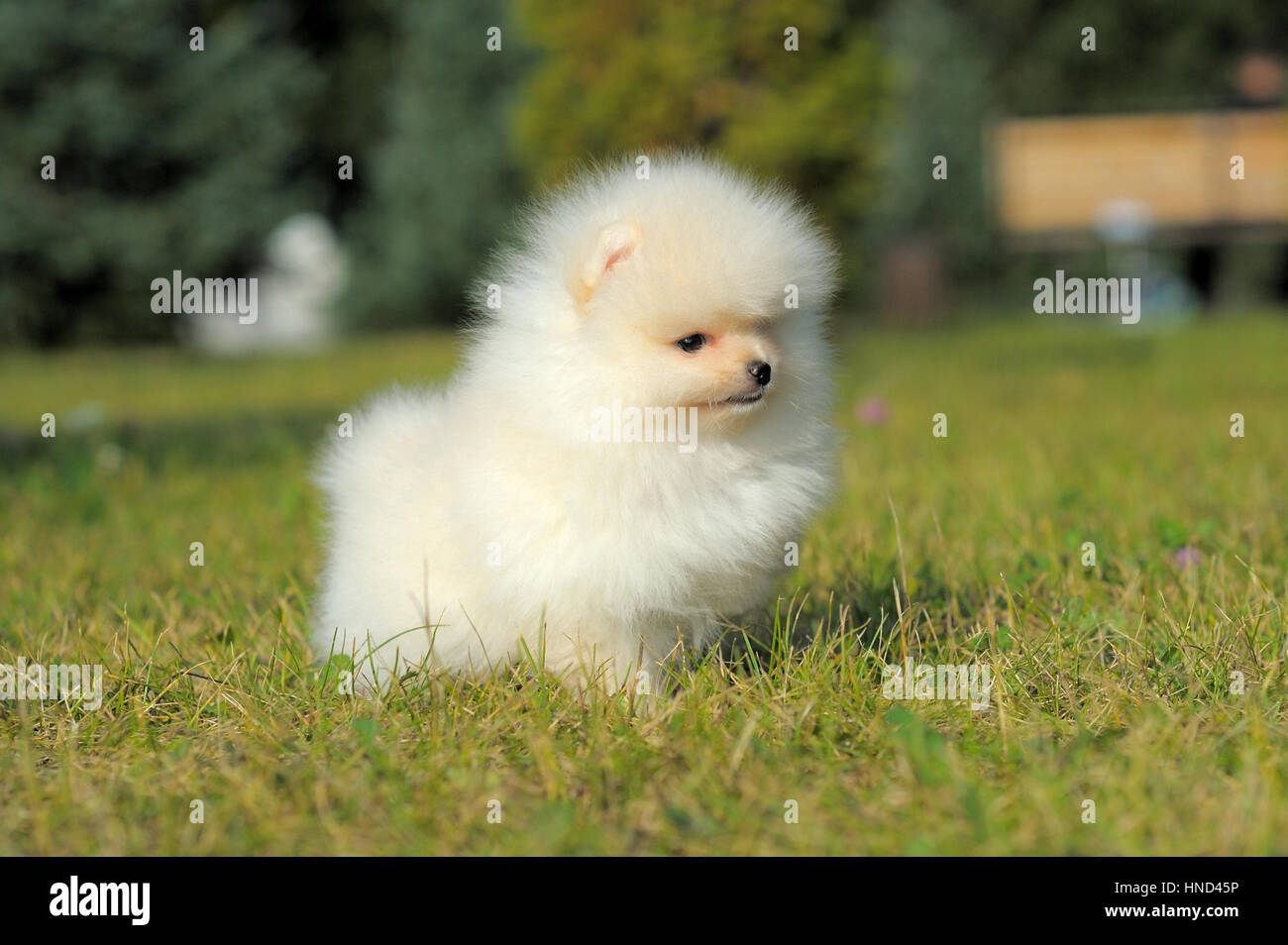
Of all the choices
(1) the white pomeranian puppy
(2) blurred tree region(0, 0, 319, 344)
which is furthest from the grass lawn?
(2) blurred tree region(0, 0, 319, 344)

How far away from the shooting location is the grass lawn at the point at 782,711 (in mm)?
2082

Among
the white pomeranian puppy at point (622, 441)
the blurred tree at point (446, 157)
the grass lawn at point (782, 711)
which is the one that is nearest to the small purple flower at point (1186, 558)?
the grass lawn at point (782, 711)

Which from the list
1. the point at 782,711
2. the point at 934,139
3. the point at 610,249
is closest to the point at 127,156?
the point at 934,139

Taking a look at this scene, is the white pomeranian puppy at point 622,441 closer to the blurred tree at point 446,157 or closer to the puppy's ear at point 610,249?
the puppy's ear at point 610,249

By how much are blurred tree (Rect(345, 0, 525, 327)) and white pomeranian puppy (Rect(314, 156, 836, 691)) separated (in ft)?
54.0

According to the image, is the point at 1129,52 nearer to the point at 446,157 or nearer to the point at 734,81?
the point at 446,157

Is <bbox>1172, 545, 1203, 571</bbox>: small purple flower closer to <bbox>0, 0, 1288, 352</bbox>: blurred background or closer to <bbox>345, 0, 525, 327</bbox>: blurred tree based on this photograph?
<bbox>0, 0, 1288, 352</bbox>: blurred background

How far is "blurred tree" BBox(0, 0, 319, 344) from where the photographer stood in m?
14.2

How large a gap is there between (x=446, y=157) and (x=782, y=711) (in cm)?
1777

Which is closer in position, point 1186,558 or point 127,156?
point 1186,558

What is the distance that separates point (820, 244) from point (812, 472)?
49 centimetres

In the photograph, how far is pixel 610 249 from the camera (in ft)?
8.21

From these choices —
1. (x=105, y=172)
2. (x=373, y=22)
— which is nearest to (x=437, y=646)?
(x=105, y=172)
